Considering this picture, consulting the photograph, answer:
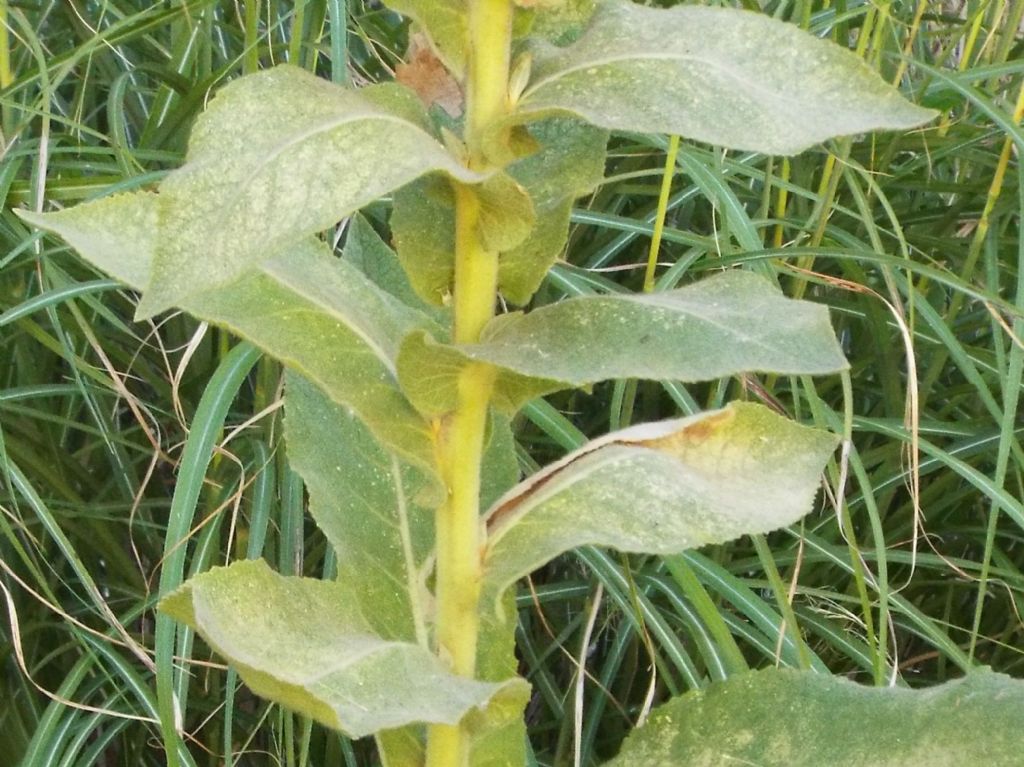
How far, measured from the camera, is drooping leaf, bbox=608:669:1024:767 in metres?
0.50

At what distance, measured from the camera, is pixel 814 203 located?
1.07 meters

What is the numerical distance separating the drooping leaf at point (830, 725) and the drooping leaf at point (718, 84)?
0.85 feet

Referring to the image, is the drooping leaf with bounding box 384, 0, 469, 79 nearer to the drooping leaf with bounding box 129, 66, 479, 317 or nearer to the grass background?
the drooping leaf with bounding box 129, 66, 479, 317

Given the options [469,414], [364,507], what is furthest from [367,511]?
[469,414]

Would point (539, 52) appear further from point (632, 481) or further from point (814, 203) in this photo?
point (814, 203)

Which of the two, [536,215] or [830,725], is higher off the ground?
[536,215]

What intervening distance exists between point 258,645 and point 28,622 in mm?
703

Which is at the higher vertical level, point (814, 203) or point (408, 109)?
point (408, 109)

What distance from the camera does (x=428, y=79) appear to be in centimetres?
51

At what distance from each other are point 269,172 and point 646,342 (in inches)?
5.7

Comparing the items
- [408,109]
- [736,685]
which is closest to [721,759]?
[736,685]

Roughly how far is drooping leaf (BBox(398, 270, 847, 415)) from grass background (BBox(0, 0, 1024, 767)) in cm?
39

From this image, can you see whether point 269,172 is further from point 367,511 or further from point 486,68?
point 367,511

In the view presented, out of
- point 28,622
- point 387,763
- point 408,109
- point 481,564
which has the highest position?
point 408,109
